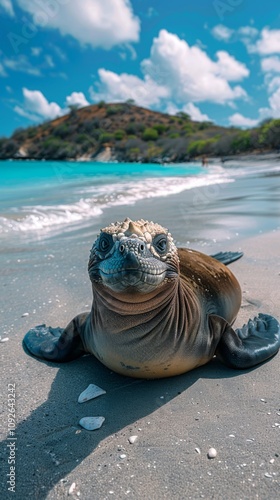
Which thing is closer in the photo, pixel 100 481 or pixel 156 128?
pixel 100 481

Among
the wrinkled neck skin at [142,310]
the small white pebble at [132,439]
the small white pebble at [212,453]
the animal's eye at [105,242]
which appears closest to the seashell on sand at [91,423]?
the small white pebble at [132,439]

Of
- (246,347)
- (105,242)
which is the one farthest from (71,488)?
(246,347)

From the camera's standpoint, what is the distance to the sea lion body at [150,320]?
226cm

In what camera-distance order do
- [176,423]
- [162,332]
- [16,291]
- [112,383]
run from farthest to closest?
[16,291], [112,383], [162,332], [176,423]

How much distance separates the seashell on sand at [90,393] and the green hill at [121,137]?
2453 inches

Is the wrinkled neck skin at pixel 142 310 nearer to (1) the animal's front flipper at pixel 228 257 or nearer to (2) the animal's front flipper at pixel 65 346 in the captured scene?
(2) the animal's front flipper at pixel 65 346

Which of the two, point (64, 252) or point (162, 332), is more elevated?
point (162, 332)

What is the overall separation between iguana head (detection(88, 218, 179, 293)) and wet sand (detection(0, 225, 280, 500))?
773mm

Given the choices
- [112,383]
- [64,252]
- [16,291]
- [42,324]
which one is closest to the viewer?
[112,383]

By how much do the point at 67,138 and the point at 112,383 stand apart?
127 m

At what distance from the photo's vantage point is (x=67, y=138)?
12419 centimetres

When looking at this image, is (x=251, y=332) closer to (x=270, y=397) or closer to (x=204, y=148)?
(x=270, y=397)

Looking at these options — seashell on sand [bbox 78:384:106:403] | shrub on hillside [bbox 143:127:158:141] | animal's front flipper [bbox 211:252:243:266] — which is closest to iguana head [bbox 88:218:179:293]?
seashell on sand [bbox 78:384:106:403]

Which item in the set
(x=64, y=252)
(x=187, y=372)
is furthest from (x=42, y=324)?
(x=64, y=252)
